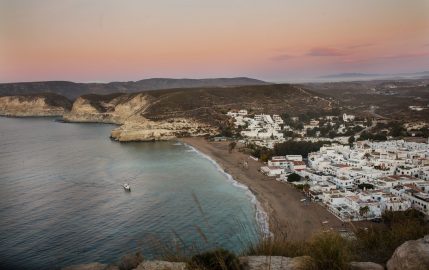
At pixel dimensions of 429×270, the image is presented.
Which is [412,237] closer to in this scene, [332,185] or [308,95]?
[332,185]

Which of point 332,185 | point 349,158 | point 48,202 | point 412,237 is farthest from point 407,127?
point 412,237

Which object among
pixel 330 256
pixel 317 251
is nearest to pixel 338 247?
pixel 330 256

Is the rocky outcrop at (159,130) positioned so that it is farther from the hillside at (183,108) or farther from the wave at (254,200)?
the wave at (254,200)

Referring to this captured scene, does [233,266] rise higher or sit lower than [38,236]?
higher

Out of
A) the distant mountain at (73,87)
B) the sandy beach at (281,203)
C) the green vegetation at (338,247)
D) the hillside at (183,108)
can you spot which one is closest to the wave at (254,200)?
the sandy beach at (281,203)

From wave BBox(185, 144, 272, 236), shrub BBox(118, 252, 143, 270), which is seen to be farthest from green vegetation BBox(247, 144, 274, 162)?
shrub BBox(118, 252, 143, 270)

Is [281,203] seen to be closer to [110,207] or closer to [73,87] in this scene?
[110,207]
